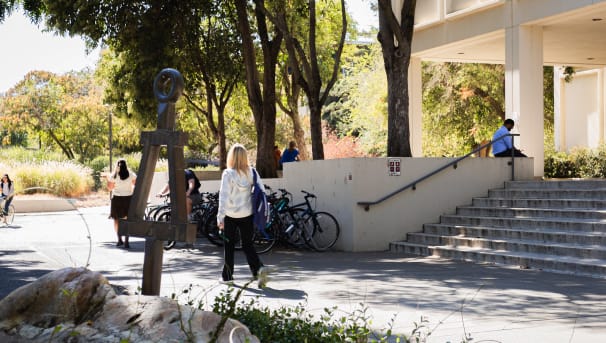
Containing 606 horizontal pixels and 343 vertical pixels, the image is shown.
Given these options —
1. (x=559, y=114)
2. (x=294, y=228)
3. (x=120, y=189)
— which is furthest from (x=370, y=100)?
(x=294, y=228)

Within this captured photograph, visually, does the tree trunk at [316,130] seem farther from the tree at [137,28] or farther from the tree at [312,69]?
the tree at [137,28]

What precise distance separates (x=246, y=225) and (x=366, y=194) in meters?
5.01

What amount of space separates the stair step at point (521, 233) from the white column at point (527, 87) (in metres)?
4.54

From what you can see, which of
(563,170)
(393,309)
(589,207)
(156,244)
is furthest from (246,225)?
(563,170)

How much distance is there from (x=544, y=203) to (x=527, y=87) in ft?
15.4

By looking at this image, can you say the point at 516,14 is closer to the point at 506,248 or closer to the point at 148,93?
the point at 506,248

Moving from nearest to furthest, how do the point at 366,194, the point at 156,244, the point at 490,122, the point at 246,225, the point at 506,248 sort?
1. the point at 156,244
2. the point at 246,225
3. the point at 506,248
4. the point at 366,194
5. the point at 490,122

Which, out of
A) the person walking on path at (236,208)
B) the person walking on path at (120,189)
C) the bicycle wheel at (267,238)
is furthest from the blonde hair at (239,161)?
the person walking on path at (120,189)

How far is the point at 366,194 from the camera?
14562 mm

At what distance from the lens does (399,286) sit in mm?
9531

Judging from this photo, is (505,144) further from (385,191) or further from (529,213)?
(385,191)

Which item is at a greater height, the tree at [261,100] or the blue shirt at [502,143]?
the tree at [261,100]

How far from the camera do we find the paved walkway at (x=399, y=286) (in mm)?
6926

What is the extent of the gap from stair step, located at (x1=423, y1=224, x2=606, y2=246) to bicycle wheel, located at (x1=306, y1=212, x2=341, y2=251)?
1823mm
